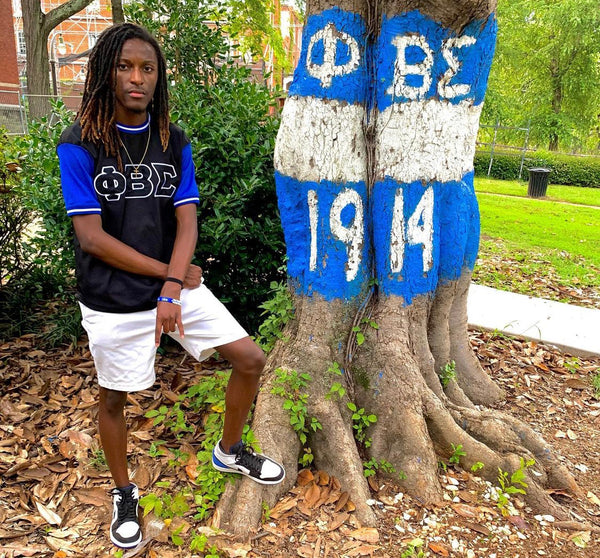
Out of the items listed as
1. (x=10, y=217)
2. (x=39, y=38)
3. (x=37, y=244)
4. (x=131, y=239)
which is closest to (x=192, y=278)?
(x=131, y=239)

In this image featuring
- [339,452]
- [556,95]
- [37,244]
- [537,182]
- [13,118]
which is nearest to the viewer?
[339,452]

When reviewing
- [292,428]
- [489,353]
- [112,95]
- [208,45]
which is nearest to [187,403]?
[292,428]

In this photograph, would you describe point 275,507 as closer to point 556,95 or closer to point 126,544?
point 126,544

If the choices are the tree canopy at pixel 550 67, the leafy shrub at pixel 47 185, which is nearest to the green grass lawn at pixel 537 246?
the leafy shrub at pixel 47 185

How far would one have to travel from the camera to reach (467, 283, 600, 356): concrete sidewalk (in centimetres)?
505

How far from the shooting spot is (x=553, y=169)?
23.4 meters

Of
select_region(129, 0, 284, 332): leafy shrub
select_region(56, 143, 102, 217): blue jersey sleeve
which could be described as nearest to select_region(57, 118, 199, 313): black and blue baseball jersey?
select_region(56, 143, 102, 217): blue jersey sleeve

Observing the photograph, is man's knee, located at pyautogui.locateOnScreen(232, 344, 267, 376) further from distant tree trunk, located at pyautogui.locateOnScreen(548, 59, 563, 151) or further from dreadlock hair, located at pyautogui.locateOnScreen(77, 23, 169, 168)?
distant tree trunk, located at pyautogui.locateOnScreen(548, 59, 563, 151)

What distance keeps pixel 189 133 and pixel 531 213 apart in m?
11.2

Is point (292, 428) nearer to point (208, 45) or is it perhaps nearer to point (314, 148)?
point (314, 148)

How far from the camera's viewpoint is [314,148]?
3.05 meters

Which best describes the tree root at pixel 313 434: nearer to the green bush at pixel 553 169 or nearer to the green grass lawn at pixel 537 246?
the green grass lawn at pixel 537 246

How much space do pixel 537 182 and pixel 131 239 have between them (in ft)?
56.2

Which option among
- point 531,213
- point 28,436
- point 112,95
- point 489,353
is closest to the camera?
point 112,95
